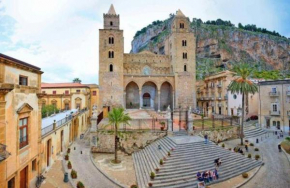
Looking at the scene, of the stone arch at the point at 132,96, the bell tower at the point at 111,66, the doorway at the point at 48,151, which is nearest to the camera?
the doorway at the point at 48,151

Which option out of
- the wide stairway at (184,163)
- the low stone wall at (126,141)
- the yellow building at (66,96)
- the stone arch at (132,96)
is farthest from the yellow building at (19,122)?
the stone arch at (132,96)

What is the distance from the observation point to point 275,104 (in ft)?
110

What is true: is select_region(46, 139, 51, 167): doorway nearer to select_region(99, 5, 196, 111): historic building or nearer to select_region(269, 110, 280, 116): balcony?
select_region(99, 5, 196, 111): historic building

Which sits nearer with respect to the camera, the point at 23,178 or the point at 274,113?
the point at 23,178

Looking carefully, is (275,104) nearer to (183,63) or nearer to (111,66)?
(183,63)

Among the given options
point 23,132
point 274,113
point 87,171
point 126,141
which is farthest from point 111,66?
point 274,113

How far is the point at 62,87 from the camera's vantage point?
139 feet

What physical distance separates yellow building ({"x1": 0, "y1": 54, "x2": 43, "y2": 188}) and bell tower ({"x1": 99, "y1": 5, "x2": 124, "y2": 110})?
28.6 metres

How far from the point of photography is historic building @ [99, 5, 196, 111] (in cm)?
4322

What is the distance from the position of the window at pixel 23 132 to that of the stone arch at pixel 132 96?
1421 inches

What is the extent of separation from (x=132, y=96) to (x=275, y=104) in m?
30.2

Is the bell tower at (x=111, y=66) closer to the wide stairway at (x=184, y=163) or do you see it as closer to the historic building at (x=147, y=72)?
the historic building at (x=147, y=72)

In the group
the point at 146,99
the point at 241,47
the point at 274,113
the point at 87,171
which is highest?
the point at 241,47

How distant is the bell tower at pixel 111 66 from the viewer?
43000mm
